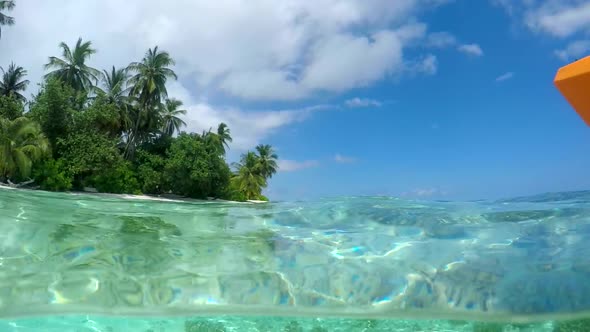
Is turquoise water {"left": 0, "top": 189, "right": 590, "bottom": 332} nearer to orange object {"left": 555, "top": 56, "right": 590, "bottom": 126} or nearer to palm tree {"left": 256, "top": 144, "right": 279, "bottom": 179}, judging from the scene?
orange object {"left": 555, "top": 56, "right": 590, "bottom": 126}

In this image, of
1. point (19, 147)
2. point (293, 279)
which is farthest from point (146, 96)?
point (293, 279)

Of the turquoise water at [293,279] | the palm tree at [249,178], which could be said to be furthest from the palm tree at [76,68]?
the turquoise water at [293,279]

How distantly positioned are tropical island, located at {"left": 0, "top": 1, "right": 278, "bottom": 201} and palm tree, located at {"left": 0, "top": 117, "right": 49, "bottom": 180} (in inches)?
1.9

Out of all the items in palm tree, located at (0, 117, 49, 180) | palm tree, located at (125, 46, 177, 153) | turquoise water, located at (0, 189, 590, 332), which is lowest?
turquoise water, located at (0, 189, 590, 332)

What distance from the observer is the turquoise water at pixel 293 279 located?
5.27m

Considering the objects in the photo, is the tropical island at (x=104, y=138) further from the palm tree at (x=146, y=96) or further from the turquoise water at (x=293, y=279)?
the turquoise water at (x=293, y=279)

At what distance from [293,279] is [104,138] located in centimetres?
2819

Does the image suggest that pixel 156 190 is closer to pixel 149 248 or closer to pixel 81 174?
pixel 81 174

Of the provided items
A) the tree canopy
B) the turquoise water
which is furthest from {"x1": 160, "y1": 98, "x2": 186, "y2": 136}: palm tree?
the turquoise water

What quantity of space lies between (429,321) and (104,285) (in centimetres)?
386

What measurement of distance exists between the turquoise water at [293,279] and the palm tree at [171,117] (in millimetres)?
32794

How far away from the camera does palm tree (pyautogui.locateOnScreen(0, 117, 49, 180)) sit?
24.1 metres

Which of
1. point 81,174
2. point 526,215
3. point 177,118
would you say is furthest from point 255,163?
point 526,215

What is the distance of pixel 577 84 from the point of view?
2.82 meters
